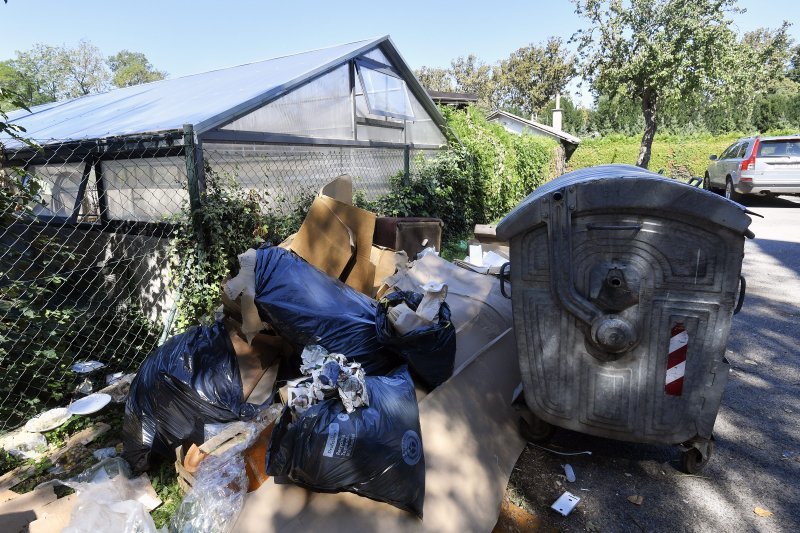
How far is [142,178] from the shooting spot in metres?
3.91

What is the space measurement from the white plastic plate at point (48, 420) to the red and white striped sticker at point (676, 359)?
3203mm

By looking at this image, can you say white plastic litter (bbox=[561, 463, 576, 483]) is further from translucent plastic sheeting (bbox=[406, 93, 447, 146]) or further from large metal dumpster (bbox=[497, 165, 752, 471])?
translucent plastic sheeting (bbox=[406, 93, 447, 146])

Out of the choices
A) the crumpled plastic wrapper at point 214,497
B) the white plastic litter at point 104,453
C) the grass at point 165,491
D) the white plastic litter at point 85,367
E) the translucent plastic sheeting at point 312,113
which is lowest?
the grass at point 165,491

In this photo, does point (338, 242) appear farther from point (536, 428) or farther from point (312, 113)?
point (312, 113)

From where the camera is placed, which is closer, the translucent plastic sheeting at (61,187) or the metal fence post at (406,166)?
the translucent plastic sheeting at (61,187)

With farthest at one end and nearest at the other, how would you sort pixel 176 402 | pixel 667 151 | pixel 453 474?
pixel 667 151 < pixel 176 402 < pixel 453 474

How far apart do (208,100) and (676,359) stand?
433 centimetres

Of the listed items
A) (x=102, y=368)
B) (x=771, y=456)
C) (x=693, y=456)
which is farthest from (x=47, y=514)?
(x=771, y=456)

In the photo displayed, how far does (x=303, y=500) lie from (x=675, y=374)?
5.53ft

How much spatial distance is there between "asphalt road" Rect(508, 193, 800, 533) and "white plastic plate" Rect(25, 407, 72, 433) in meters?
2.52

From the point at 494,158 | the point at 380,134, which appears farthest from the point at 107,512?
the point at 494,158

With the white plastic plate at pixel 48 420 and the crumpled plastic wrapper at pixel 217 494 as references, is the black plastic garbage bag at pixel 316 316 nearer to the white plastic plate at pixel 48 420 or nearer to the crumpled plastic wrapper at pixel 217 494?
the crumpled plastic wrapper at pixel 217 494

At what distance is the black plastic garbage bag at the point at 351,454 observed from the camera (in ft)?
5.49

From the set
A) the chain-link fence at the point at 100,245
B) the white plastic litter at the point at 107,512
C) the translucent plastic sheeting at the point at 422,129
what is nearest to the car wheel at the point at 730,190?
the translucent plastic sheeting at the point at 422,129
